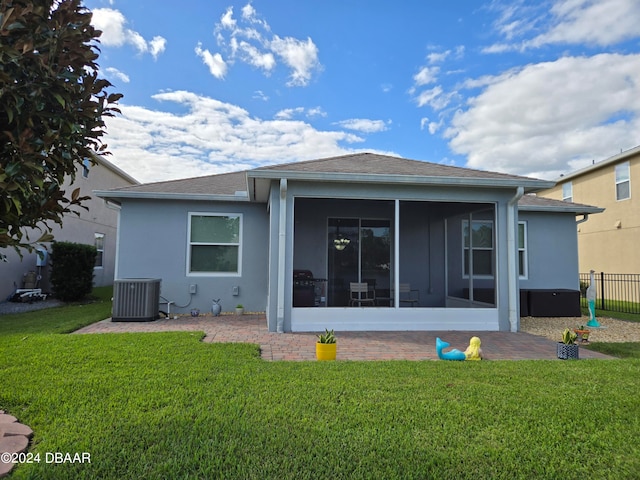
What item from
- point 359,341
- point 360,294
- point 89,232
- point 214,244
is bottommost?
point 359,341

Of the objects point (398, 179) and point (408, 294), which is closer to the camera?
point (398, 179)

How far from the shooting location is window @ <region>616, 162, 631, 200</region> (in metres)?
14.1

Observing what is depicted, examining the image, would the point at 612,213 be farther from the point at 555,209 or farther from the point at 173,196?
the point at 173,196

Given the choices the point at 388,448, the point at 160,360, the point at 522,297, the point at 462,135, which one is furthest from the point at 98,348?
the point at 462,135

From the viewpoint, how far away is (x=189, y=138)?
14.5 metres

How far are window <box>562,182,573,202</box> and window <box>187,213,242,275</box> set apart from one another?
16.3 meters

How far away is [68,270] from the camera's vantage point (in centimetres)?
1145

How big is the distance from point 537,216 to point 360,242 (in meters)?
5.46

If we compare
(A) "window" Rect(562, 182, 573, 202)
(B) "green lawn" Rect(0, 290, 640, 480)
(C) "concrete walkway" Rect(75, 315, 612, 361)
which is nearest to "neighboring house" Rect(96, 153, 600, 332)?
(C) "concrete walkway" Rect(75, 315, 612, 361)

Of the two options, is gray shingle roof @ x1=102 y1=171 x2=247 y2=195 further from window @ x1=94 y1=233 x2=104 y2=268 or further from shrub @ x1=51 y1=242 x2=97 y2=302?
window @ x1=94 y1=233 x2=104 y2=268

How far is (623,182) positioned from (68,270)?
20.2 meters

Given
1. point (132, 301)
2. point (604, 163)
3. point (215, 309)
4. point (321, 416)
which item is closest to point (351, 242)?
point (215, 309)

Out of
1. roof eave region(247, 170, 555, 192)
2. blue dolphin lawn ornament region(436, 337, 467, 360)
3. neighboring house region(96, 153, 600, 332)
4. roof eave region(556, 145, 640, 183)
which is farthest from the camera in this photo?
roof eave region(556, 145, 640, 183)

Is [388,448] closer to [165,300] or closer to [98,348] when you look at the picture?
[98,348]
